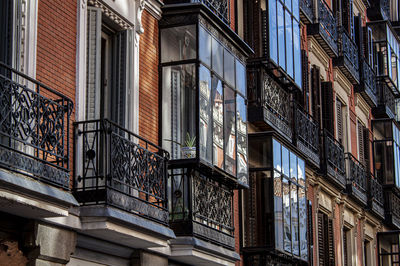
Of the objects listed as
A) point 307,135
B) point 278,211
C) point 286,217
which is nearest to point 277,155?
point 278,211

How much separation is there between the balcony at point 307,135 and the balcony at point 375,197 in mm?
5681

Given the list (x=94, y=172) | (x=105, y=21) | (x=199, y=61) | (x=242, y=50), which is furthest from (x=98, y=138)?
(x=242, y=50)

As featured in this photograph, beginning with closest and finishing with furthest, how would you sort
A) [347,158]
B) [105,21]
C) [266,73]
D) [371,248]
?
[105,21] < [266,73] < [347,158] < [371,248]

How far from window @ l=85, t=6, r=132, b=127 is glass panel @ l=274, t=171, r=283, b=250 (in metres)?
5.96

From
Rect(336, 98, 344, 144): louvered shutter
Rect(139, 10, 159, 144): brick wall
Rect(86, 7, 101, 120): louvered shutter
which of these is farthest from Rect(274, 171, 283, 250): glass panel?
Rect(336, 98, 344, 144): louvered shutter

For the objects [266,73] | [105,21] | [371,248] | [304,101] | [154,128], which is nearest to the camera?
[105,21]

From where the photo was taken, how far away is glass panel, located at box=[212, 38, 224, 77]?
1716 centimetres

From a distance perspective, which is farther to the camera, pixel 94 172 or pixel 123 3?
pixel 123 3

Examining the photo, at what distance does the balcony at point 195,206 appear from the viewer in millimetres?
15961

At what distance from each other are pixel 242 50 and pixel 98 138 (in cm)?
533

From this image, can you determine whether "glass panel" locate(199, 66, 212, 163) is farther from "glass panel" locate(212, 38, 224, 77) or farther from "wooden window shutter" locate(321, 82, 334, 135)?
"wooden window shutter" locate(321, 82, 334, 135)

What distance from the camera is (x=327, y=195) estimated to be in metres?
26.5

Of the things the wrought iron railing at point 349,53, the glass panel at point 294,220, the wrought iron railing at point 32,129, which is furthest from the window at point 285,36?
the wrought iron railing at point 32,129

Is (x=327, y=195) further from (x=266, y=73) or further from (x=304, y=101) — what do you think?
(x=266, y=73)
